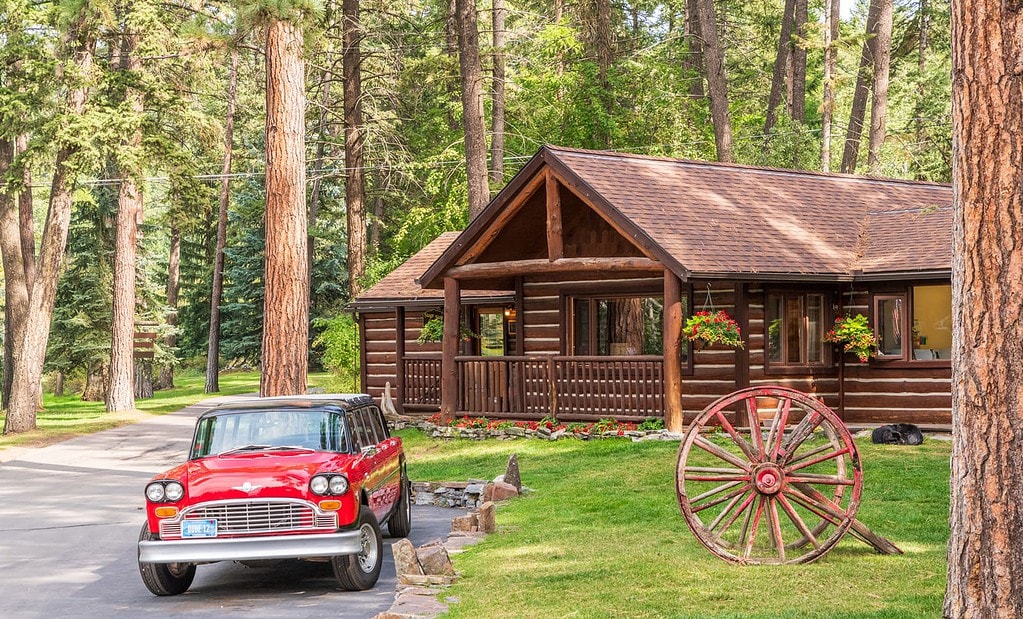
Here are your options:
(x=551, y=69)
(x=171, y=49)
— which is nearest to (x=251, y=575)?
(x=171, y=49)

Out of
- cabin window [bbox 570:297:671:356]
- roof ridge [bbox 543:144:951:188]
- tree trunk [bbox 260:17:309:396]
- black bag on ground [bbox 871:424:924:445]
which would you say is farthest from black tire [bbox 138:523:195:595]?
cabin window [bbox 570:297:671:356]

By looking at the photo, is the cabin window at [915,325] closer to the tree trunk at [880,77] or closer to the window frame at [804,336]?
the window frame at [804,336]

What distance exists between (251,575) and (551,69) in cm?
3316

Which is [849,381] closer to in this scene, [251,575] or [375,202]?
[251,575]

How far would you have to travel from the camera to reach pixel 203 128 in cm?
3888

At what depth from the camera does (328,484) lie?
35.4 ft

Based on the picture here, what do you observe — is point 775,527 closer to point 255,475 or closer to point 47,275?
point 255,475

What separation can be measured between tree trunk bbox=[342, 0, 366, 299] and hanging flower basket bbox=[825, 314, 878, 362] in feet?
62.2

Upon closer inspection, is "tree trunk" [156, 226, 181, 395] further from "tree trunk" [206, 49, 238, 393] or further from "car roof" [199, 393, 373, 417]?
"car roof" [199, 393, 373, 417]

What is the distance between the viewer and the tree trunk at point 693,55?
4262 cm

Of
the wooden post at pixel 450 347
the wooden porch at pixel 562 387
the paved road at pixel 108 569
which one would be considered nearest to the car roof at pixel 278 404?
the paved road at pixel 108 569

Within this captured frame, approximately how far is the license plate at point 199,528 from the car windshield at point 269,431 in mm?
1129

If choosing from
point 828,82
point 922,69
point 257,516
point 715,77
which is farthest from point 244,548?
point 922,69

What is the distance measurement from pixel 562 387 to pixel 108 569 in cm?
1273
